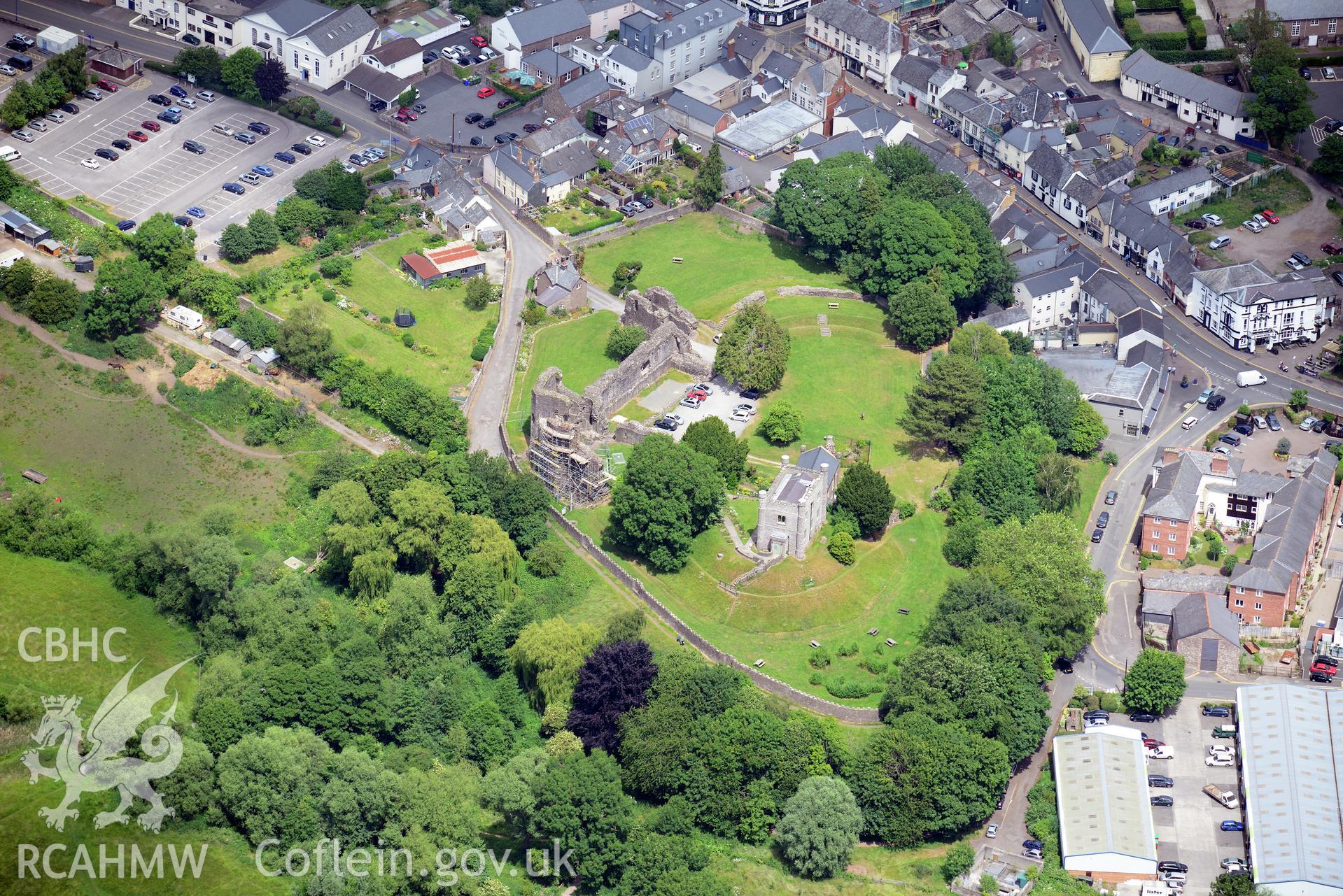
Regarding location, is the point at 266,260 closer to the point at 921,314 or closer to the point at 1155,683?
the point at 921,314

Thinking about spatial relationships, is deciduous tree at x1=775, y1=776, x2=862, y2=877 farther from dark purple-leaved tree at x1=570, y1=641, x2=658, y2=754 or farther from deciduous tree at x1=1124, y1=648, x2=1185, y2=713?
deciduous tree at x1=1124, y1=648, x2=1185, y2=713

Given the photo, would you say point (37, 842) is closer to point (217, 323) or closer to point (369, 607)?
point (369, 607)

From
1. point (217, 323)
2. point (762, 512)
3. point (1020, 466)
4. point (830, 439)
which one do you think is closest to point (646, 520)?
point (762, 512)

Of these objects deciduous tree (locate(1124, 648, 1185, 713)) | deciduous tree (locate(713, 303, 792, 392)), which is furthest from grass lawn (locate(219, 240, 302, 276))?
deciduous tree (locate(1124, 648, 1185, 713))

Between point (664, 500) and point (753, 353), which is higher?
point (753, 353)

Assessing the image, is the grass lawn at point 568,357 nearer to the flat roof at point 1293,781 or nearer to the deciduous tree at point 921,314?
the deciduous tree at point 921,314

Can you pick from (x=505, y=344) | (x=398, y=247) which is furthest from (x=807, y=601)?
(x=398, y=247)

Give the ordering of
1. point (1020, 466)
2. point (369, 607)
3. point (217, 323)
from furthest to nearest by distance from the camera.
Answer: point (217, 323) < point (1020, 466) < point (369, 607)
